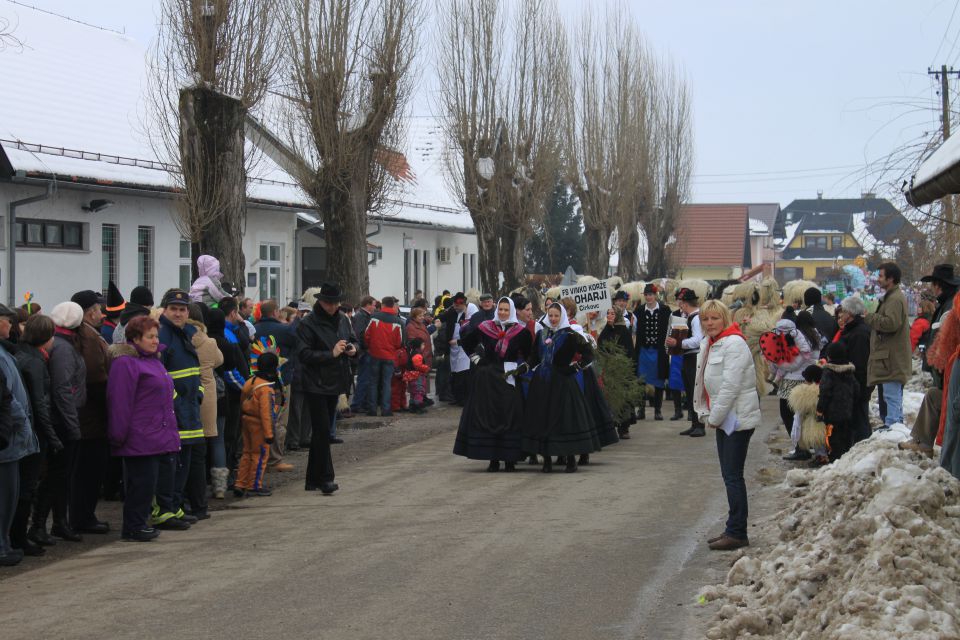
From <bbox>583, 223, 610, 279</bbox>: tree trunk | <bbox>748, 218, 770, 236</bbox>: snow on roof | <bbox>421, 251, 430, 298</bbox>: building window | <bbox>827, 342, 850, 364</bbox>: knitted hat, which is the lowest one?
<bbox>827, 342, 850, 364</bbox>: knitted hat

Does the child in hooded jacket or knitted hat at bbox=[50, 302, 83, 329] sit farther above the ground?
knitted hat at bbox=[50, 302, 83, 329]

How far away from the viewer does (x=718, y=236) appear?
294ft

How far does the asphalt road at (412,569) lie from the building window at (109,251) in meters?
13.3

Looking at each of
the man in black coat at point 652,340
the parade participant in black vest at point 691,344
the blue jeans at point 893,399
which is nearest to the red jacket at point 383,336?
the man in black coat at point 652,340

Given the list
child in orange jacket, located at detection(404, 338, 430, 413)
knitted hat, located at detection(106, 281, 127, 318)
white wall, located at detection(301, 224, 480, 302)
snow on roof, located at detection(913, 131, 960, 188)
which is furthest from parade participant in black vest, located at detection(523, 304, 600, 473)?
white wall, located at detection(301, 224, 480, 302)

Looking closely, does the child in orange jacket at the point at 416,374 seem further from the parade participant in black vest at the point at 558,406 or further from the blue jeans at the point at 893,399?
the blue jeans at the point at 893,399

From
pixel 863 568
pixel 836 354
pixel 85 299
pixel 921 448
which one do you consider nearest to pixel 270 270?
pixel 836 354

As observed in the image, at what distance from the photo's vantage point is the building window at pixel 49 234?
22.3 metres

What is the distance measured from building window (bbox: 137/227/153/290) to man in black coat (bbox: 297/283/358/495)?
47.8ft

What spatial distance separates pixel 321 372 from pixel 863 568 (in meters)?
6.67

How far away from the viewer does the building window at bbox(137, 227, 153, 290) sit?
26.0 metres

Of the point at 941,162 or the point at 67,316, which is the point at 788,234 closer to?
the point at 67,316

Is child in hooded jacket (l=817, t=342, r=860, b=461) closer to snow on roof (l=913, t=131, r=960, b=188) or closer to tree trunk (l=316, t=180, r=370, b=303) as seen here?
snow on roof (l=913, t=131, r=960, b=188)

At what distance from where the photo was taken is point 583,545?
9.52m
